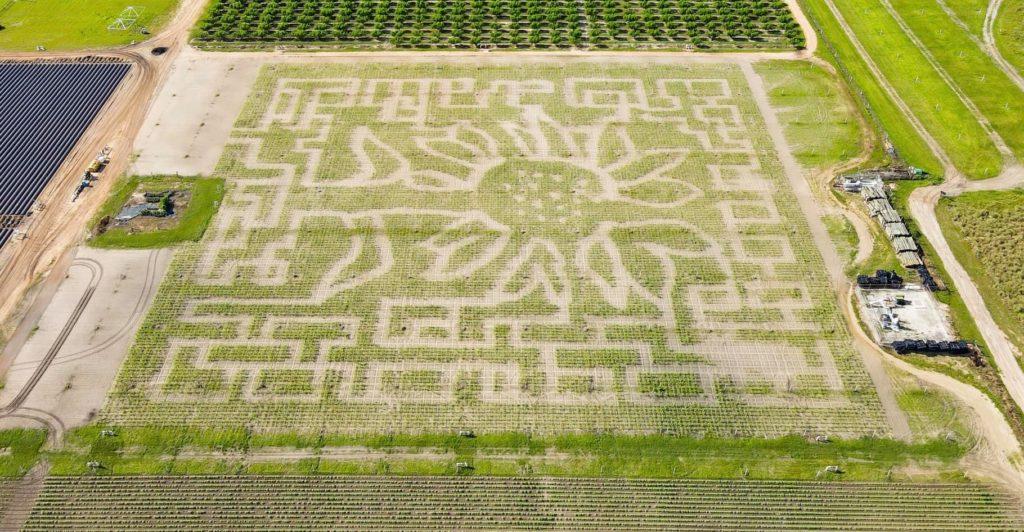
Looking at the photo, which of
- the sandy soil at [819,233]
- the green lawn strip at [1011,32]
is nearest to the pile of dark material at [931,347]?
the sandy soil at [819,233]

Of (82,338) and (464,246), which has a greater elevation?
(464,246)

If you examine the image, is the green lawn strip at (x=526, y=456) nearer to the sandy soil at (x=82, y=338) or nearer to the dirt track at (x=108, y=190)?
the sandy soil at (x=82, y=338)

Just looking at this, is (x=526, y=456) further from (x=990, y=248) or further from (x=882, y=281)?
(x=990, y=248)

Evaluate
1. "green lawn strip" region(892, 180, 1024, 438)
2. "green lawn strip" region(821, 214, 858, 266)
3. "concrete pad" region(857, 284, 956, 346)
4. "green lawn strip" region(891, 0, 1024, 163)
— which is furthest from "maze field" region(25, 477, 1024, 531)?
"green lawn strip" region(891, 0, 1024, 163)

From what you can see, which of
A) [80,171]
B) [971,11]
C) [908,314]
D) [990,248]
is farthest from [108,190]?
[971,11]

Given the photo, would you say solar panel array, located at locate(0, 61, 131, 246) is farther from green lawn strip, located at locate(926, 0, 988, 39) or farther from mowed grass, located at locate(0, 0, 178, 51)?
green lawn strip, located at locate(926, 0, 988, 39)
